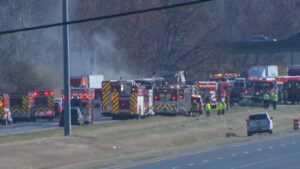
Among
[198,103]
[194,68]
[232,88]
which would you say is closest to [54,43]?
[194,68]

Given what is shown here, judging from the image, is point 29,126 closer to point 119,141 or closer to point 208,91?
point 119,141

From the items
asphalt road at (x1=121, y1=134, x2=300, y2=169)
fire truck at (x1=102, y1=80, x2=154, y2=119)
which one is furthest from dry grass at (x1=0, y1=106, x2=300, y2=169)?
asphalt road at (x1=121, y1=134, x2=300, y2=169)

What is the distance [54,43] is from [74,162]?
2156 inches

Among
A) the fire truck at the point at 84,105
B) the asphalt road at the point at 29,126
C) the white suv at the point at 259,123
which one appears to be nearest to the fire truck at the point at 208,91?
the asphalt road at the point at 29,126

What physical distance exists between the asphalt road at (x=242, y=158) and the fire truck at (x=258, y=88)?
28.4 m

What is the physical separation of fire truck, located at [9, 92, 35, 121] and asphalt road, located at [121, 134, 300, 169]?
1565 cm

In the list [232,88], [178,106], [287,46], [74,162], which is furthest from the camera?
[232,88]

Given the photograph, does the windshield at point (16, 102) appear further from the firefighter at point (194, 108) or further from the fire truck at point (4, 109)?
the firefighter at point (194, 108)

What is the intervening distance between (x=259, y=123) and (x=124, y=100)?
949cm

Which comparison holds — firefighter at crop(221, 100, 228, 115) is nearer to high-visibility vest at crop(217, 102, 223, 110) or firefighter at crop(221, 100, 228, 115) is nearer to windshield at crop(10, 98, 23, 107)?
high-visibility vest at crop(217, 102, 223, 110)

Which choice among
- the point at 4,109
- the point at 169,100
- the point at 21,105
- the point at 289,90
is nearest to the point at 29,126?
the point at 4,109

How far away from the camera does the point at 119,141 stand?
163ft

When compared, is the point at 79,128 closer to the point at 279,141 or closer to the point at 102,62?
the point at 279,141

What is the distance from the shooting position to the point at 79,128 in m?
53.9
